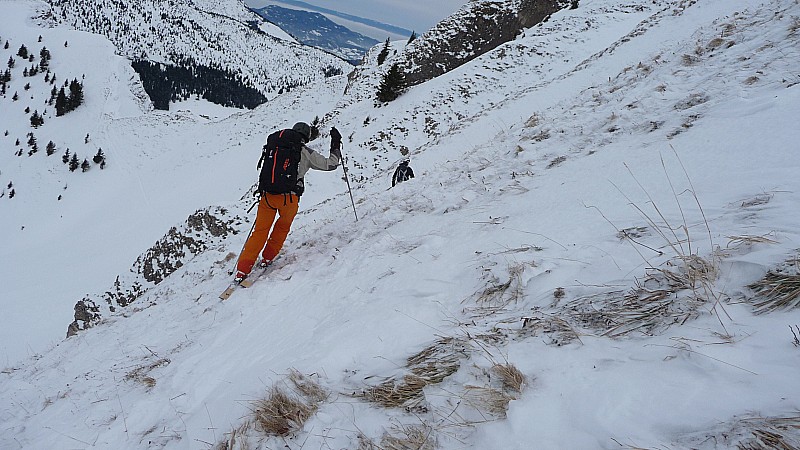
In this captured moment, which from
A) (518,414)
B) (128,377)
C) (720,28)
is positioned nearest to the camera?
(518,414)

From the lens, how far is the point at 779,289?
2166 millimetres

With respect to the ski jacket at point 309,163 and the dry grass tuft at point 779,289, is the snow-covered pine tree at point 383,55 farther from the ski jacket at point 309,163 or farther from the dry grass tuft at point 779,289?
the dry grass tuft at point 779,289

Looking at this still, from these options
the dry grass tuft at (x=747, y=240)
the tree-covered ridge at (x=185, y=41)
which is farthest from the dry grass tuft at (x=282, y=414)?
the tree-covered ridge at (x=185, y=41)

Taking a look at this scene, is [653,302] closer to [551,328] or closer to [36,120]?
[551,328]

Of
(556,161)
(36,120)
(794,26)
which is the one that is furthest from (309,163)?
(36,120)

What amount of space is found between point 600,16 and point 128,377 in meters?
26.1

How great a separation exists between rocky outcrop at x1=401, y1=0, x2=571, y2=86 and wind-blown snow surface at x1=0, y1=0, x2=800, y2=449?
60.5ft

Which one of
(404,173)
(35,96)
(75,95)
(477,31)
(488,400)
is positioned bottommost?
(404,173)

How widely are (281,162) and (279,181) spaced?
283mm

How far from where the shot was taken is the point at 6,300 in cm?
2006

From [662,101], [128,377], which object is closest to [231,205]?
[128,377]

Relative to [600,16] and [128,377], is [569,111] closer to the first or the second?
[128,377]

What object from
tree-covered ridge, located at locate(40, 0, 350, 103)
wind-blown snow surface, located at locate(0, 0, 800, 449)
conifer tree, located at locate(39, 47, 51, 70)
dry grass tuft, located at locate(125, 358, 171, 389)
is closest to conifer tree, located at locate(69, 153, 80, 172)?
conifer tree, located at locate(39, 47, 51, 70)

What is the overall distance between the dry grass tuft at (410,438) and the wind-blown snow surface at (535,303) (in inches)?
2.5
